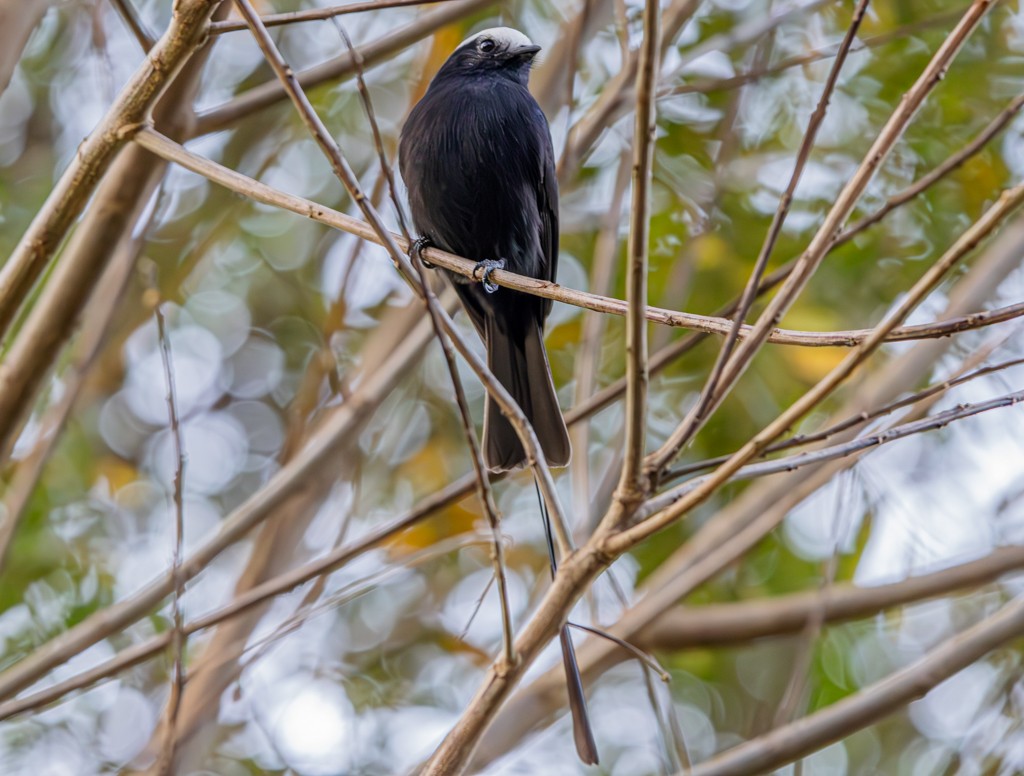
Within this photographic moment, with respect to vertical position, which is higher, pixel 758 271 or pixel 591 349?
pixel 591 349

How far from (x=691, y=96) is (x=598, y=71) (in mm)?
425

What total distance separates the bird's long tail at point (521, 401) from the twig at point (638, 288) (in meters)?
1.23

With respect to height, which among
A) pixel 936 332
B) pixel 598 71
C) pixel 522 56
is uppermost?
pixel 598 71

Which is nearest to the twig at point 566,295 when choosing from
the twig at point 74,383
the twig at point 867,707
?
the twig at point 74,383

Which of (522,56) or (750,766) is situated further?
(522,56)

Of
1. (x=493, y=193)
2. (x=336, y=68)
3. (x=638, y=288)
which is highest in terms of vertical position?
(x=336, y=68)

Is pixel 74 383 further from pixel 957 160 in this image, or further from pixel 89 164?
pixel 957 160

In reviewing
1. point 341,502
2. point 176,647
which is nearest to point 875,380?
point 341,502

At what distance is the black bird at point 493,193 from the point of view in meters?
3.52

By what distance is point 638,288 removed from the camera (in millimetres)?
1668

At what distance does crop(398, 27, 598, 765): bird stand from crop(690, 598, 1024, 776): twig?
117 centimetres

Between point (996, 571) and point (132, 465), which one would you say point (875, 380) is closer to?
point (996, 571)

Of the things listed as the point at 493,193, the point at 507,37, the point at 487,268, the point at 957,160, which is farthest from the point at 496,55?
the point at 957,160

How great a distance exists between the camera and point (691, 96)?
14.6ft
